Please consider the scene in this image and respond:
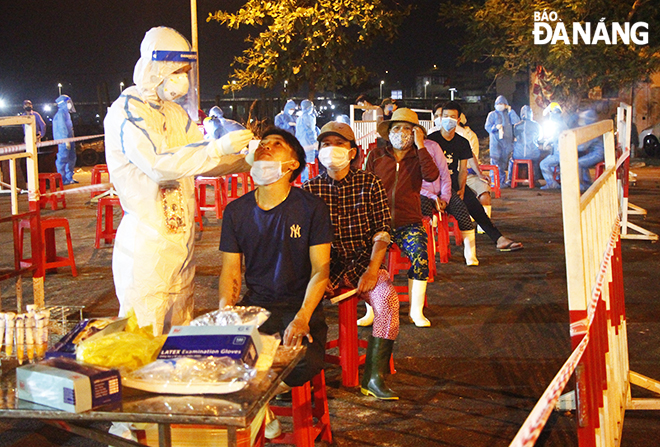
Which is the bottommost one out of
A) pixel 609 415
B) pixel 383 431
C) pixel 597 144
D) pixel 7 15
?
pixel 383 431

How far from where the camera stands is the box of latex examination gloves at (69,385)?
199cm

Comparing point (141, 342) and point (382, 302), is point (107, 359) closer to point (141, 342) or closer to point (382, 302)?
point (141, 342)

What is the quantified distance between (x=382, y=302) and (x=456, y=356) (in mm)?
958

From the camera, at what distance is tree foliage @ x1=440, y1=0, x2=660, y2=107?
18875 millimetres

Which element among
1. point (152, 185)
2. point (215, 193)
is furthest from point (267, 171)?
point (215, 193)


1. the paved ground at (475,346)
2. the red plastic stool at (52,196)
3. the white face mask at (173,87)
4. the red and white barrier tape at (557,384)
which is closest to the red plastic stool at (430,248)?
the paved ground at (475,346)

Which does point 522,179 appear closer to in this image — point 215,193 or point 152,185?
point 215,193

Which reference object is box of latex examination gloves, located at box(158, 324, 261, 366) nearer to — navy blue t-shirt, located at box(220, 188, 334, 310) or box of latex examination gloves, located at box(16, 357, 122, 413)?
box of latex examination gloves, located at box(16, 357, 122, 413)

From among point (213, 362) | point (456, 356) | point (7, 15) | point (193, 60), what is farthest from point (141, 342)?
point (7, 15)

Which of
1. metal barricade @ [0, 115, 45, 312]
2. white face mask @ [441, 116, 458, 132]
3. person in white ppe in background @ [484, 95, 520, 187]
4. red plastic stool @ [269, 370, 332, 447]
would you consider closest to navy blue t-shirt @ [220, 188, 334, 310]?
red plastic stool @ [269, 370, 332, 447]

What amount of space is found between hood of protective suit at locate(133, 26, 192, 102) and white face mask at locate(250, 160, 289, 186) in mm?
605

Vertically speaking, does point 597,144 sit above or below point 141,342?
above

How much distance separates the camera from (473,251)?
7777mm

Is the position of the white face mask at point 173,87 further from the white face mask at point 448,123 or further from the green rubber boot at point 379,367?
the white face mask at point 448,123
